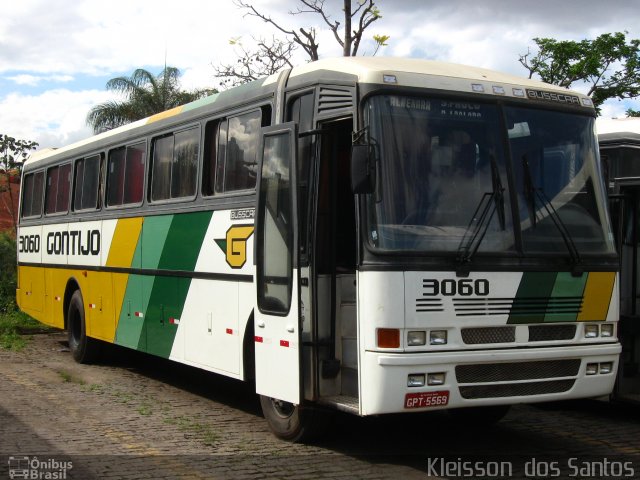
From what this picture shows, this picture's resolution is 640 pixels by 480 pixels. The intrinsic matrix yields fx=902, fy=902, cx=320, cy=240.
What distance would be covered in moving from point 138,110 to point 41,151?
1214 cm

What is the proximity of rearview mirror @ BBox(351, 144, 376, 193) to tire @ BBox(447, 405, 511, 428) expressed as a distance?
10.3 feet

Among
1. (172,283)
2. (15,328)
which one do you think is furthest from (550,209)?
(15,328)

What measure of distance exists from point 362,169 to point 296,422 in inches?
97.4

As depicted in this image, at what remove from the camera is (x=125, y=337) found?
11562mm

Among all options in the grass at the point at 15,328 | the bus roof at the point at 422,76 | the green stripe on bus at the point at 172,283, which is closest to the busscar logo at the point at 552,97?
the bus roof at the point at 422,76

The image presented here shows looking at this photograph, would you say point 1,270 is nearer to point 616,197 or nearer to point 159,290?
point 159,290

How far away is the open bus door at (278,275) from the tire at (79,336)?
230 inches

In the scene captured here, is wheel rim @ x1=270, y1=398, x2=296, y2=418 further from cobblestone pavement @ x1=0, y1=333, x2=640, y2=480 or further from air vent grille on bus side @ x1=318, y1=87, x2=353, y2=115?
air vent grille on bus side @ x1=318, y1=87, x2=353, y2=115

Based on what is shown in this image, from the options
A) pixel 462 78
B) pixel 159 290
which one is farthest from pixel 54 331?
pixel 462 78

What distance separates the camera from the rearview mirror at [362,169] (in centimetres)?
665

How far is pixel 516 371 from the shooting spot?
23.1 ft

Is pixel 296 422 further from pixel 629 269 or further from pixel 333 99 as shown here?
pixel 629 269

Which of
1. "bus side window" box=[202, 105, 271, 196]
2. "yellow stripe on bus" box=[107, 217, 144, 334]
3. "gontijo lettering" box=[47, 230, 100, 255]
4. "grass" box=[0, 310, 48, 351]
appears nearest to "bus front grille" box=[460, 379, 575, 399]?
"bus side window" box=[202, 105, 271, 196]

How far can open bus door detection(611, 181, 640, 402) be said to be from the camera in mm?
9133
